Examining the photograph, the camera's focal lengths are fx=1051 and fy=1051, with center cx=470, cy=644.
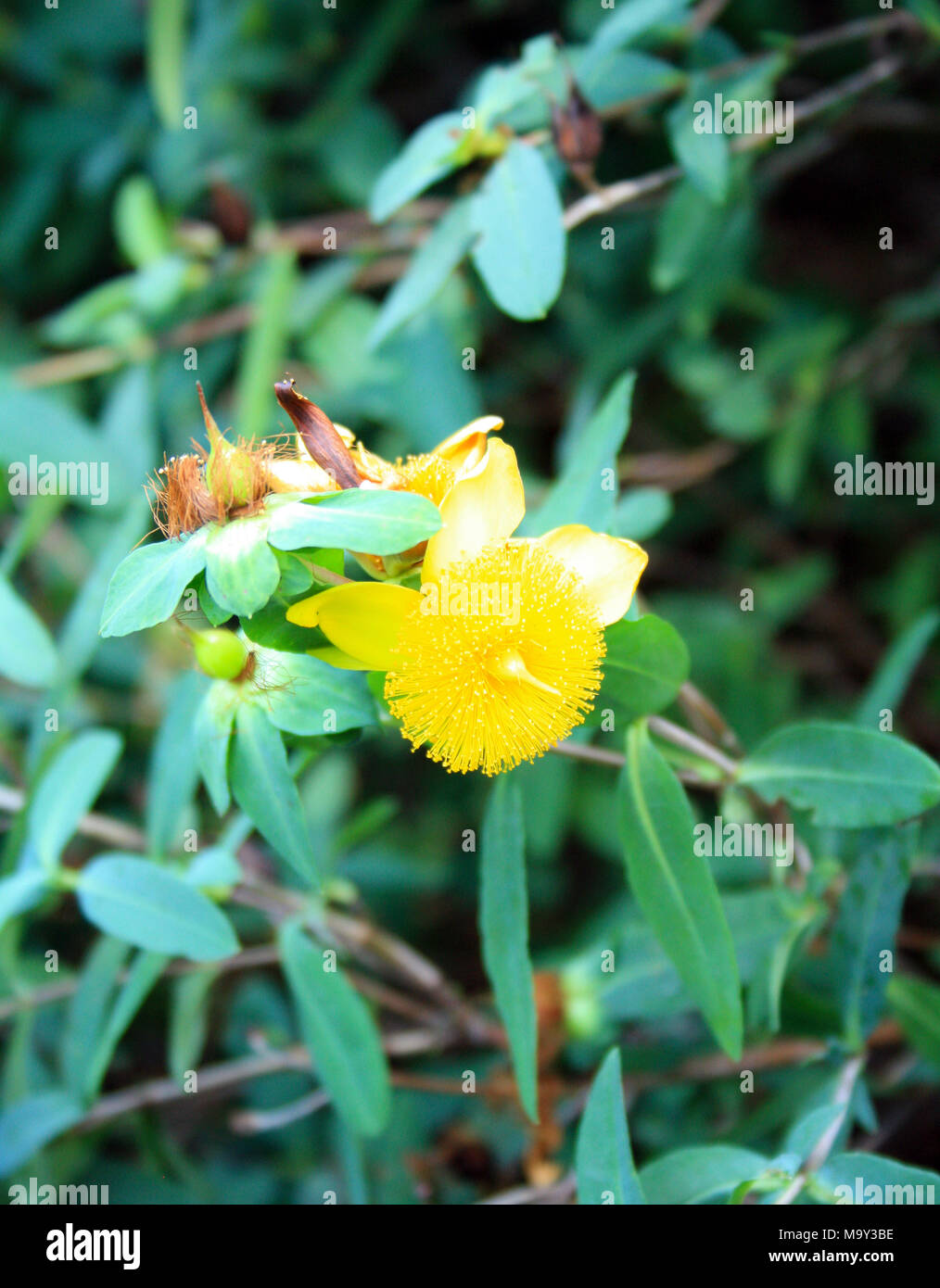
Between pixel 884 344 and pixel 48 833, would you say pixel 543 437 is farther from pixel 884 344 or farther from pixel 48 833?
pixel 48 833

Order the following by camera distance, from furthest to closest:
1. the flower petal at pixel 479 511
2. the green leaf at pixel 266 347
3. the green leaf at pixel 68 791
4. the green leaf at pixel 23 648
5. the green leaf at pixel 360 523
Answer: the green leaf at pixel 266 347 → the green leaf at pixel 23 648 → the green leaf at pixel 68 791 → the flower petal at pixel 479 511 → the green leaf at pixel 360 523

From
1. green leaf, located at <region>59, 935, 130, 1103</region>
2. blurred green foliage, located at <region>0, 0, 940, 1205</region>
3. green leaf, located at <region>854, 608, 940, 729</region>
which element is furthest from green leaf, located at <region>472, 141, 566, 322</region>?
green leaf, located at <region>59, 935, 130, 1103</region>

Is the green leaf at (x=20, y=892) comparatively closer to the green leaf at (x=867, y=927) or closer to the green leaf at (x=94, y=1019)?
the green leaf at (x=94, y=1019)

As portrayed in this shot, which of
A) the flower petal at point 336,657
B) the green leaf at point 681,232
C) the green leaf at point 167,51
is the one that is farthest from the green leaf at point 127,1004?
the green leaf at point 167,51

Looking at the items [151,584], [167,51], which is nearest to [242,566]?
[151,584]

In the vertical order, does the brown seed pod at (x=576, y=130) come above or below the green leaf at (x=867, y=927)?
above

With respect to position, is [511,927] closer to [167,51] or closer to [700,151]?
[700,151]

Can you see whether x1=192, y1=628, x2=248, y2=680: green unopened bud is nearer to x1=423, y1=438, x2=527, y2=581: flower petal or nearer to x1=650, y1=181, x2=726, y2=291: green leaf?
x1=423, y1=438, x2=527, y2=581: flower petal

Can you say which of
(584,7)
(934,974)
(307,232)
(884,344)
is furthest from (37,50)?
(934,974)
